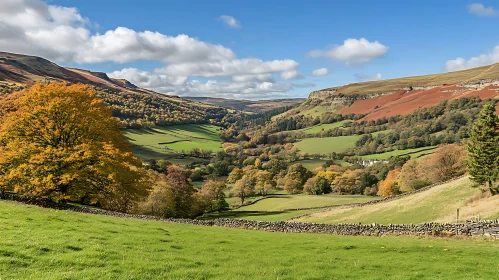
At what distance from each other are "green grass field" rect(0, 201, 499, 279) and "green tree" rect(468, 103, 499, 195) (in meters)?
24.4

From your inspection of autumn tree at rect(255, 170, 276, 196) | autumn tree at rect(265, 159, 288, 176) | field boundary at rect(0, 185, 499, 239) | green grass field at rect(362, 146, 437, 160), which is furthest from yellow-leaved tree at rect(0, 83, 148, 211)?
green grass field at rect(362, 146, 437, 160)

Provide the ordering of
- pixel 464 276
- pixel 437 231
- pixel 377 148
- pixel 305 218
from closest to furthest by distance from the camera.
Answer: pixel 464 276
pixel 437 231
pixel 305 218
pixel 377 148

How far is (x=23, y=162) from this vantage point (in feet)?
95.2

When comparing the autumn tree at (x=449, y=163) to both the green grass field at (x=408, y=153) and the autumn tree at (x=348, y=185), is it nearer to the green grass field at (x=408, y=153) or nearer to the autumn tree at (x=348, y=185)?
the autumn tree at (x=348, y=185)

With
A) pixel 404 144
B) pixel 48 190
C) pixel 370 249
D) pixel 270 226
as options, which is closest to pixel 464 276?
pixel 370 249

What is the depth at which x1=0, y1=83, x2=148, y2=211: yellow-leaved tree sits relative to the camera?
93.6ft

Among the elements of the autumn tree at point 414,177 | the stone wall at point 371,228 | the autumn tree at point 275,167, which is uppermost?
the stone wall at point 371,228

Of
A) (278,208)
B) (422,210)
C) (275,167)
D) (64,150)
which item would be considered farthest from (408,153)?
(64,150)

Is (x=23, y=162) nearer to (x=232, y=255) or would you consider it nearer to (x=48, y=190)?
(x=48, y=190)

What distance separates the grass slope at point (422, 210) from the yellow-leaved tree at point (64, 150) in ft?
104

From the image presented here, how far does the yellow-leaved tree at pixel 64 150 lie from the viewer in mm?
28516

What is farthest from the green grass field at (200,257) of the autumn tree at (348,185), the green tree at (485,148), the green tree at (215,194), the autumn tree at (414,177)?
the autumn tree at (348,185)

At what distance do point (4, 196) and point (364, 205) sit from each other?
171 feet

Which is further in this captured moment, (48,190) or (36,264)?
(48,190)
